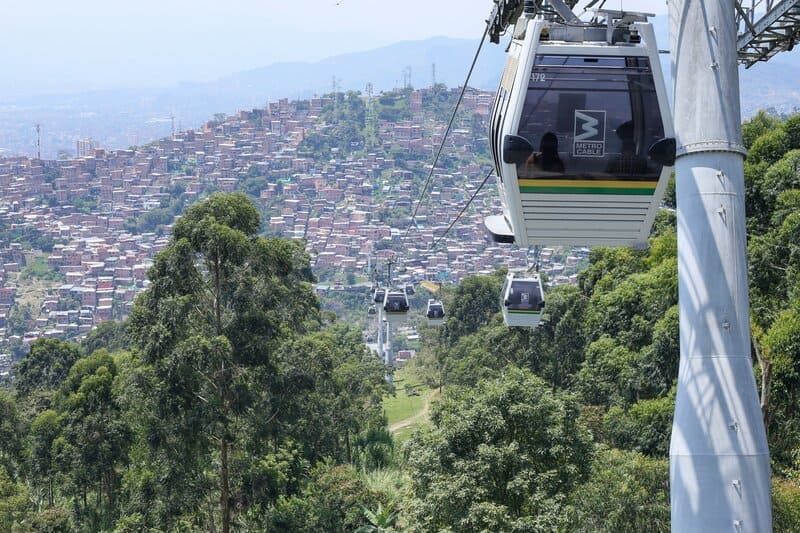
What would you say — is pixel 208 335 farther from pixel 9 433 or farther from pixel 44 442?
pixel 9 433

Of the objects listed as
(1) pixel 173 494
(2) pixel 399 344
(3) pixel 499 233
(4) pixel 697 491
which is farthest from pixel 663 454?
(2) pixel 399 344

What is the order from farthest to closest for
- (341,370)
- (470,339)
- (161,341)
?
(470,339) → (341,370) → (161,341)

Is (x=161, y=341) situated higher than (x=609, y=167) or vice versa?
(x=609, y=167)

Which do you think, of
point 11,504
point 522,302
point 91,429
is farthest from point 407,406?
point 522,302

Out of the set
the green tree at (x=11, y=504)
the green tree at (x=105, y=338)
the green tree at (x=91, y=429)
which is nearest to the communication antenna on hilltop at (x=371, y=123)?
the green tree at (x=105, y=338)

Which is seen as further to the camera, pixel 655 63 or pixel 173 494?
pixel 173 494

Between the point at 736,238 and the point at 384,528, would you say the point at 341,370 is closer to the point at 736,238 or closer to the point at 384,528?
the point at 384,528
